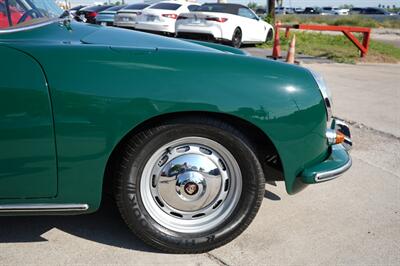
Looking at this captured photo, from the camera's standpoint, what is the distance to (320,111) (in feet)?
8.14

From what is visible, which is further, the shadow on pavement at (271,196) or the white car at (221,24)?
the white car at (221,24)

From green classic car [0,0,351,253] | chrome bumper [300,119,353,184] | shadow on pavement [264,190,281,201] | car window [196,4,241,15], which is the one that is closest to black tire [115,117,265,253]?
green classic car [0,0,351,253]

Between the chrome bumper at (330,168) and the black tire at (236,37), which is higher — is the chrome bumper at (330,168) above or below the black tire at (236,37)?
above

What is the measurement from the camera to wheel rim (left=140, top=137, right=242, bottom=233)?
2416 mm

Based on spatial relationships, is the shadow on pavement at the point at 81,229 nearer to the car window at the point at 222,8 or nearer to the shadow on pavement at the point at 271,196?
the shadow on pavement at the point at 271,196

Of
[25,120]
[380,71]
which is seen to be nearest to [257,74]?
[25,120]

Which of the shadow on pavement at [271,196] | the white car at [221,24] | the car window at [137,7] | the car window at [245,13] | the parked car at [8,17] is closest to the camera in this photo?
the parked car at [8,17]

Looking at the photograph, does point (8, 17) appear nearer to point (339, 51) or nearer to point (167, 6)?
point (339, 51)

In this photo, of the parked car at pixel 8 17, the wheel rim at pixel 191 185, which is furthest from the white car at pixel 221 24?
the wheel rim at pixel 191 185

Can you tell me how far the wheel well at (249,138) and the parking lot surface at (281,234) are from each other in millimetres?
389

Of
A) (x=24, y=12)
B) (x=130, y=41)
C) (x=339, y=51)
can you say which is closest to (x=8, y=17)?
(x=24, y=12)

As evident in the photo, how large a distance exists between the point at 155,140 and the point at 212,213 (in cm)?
62

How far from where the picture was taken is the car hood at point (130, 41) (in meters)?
2.57

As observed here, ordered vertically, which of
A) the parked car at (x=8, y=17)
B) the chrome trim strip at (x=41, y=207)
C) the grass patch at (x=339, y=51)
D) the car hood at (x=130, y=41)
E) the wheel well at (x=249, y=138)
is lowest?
the grass patch at (x=339, y=51)
